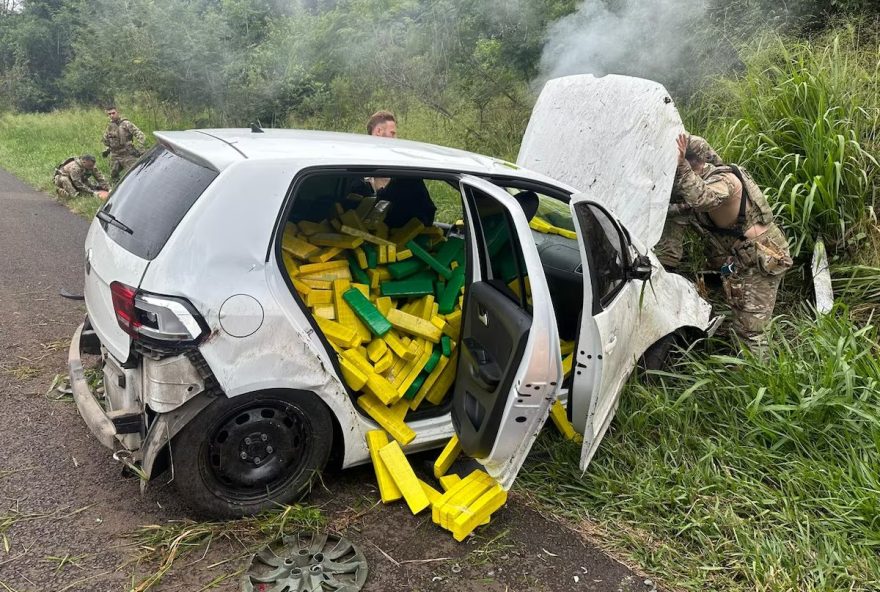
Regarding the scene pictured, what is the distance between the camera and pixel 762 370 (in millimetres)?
3551

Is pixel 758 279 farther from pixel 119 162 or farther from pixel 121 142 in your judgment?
pixel 119 162

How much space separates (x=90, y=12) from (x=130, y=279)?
2174 cm

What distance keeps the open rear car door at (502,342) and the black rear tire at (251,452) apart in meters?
0.68

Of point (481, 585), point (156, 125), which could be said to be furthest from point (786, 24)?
point (156, 125)

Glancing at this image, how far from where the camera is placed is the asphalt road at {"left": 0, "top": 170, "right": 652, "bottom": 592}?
98.0 inches

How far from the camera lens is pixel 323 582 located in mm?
2438

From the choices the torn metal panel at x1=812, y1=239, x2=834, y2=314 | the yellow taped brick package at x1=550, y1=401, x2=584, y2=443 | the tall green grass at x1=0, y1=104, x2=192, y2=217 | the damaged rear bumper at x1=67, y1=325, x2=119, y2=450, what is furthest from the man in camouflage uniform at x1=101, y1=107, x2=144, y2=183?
the torn metal panel at x1=812, y1=239, x2=834, y2=314

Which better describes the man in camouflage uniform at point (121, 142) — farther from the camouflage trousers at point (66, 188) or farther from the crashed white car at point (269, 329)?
the crashed white car at point (269, 329)

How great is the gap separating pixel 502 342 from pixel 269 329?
38.5 inches

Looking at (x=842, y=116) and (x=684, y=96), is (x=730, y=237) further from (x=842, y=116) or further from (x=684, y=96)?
(x=684, y=96)

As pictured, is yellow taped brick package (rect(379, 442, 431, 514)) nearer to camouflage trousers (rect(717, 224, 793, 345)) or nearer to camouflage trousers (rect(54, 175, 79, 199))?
camouflage trousers (rect(717, 224, 793, 345))

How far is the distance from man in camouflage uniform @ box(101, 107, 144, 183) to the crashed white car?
9124 millimetres

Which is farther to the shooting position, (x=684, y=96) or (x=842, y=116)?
(x=684, y=96)

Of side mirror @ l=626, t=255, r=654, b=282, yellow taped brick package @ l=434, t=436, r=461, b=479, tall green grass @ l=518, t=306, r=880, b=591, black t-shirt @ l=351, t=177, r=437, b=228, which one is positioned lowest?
tall green grass @ l=518, t=306, r=880, b=591
